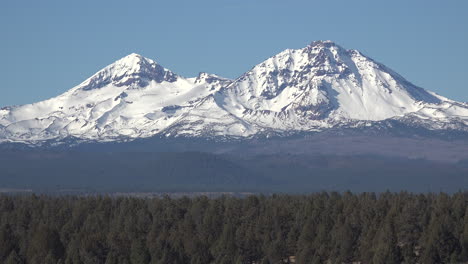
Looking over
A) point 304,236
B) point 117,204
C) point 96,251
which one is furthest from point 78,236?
point 117,204

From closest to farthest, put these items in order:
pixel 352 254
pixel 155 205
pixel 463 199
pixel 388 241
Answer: pixel 388 241 < pixel 352 254 < pixel 463 199 < pixel 155 205

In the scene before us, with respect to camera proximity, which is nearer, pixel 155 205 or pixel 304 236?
pixel 304 236

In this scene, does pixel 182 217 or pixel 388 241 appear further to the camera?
pixel 182 217

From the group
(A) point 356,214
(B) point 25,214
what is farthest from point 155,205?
(A) point 356,214

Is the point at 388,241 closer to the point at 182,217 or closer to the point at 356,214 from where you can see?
the point at 356,214

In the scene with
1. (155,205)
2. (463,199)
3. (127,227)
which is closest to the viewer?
(127,227)

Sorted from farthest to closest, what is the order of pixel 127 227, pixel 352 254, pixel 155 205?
1. pixel 155 205
2. pixel 127 227
3. pixel 352 254

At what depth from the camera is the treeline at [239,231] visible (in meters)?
130

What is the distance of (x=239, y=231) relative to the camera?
477ft

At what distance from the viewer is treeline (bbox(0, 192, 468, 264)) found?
130 m

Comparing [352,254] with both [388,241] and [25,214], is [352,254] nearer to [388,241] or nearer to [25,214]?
[388,241]

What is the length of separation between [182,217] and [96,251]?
43.8 meters

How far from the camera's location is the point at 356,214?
157250mm

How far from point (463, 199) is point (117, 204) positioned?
5500 centimetres
